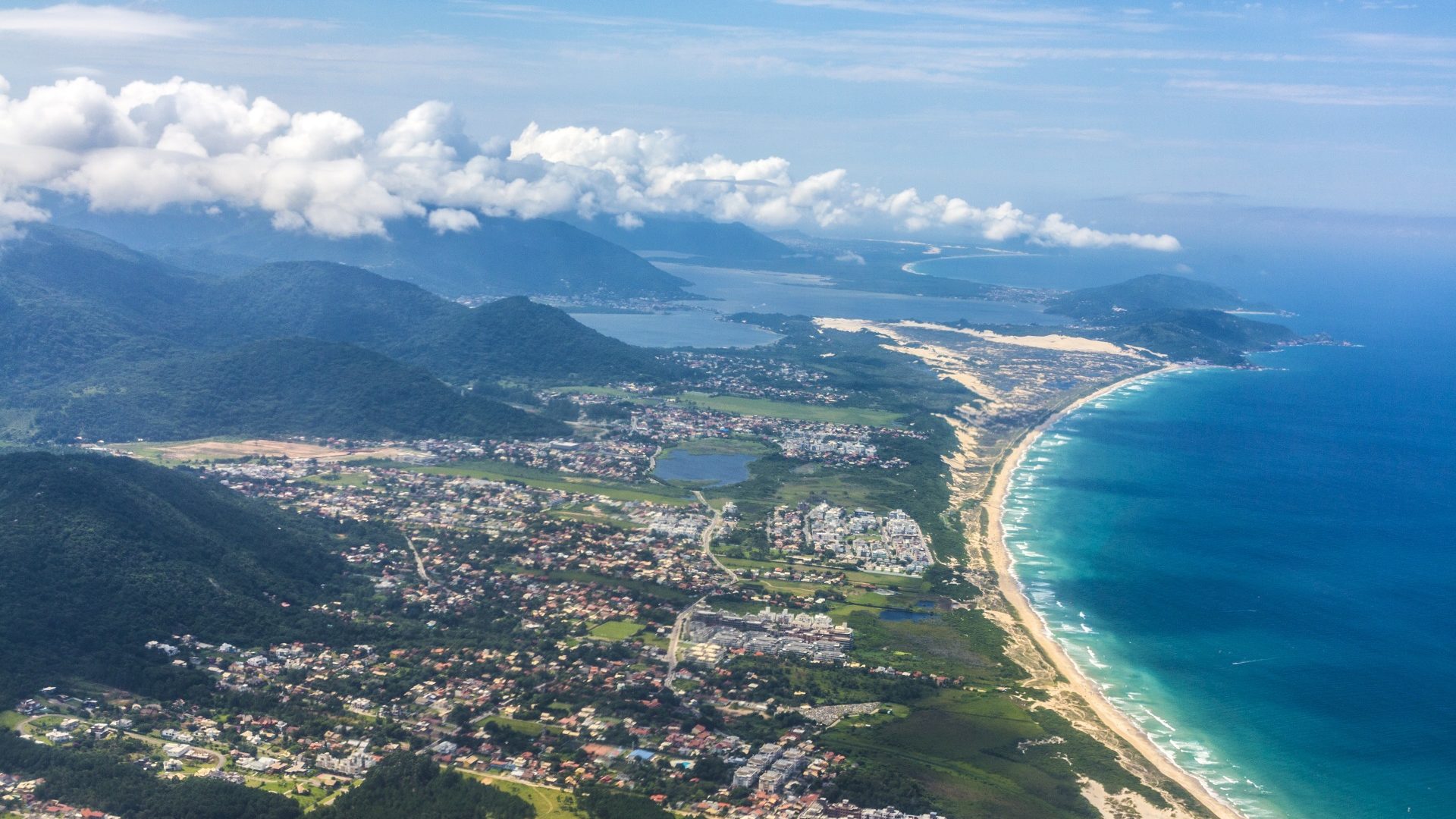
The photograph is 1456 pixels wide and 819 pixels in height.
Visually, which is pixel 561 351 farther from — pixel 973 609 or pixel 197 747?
pixel 197 747

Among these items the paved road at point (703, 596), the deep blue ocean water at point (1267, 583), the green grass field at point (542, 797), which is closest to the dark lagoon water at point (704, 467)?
the paved road at point (703, 596)

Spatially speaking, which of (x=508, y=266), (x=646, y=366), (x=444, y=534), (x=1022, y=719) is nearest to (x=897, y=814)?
(x=1022, y=719)

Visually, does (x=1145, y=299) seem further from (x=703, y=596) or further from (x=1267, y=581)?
(x=703, y=596)

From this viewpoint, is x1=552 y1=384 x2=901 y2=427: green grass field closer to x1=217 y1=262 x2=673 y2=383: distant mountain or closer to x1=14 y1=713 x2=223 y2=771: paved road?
x1=217 y1=262 x2=673 y2=383: distant mountain

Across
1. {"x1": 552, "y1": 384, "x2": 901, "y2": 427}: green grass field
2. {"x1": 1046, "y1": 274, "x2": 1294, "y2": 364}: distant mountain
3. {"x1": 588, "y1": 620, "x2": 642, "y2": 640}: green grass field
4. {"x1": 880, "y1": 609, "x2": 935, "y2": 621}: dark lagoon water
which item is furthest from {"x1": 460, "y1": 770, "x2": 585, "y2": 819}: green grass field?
{"x1": 1046, "y1": 274, "x2": 1294, "y2": 364}: distant mountain

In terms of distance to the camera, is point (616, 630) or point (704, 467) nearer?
point (616, 630)

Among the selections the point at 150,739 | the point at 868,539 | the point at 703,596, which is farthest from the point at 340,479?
the point at 150,739

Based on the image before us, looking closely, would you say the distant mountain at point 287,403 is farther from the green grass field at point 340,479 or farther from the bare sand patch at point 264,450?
the green grass field at point 340,479
